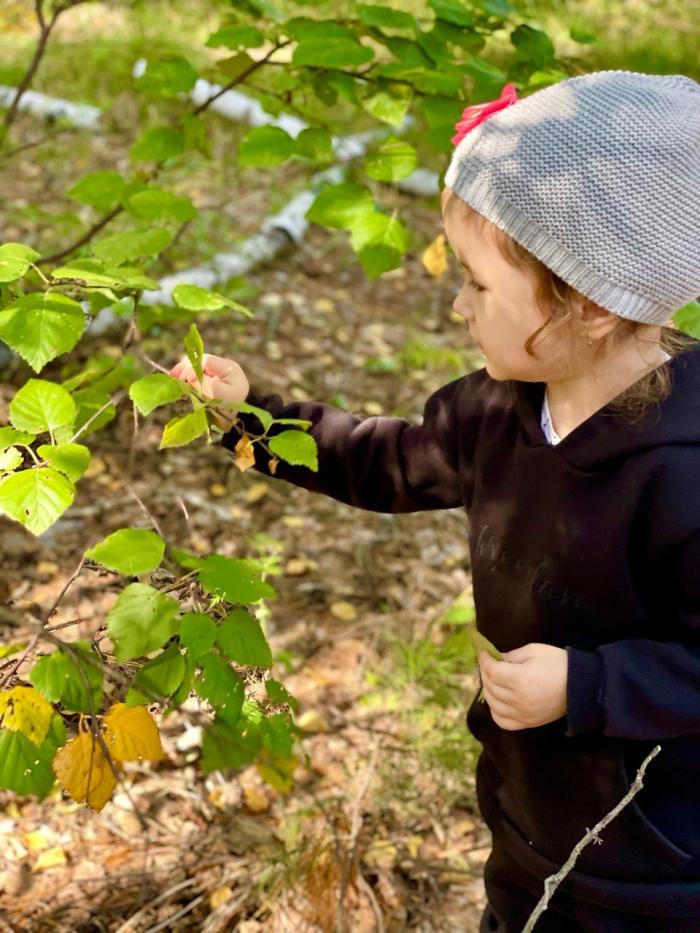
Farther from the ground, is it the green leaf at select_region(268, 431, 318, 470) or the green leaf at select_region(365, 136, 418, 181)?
the green leaf at select_region(365, 136, 418, 181)

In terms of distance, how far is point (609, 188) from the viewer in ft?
4.07

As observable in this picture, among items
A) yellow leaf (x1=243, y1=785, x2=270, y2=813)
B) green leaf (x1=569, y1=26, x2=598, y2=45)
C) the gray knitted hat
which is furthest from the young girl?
yellow leaf (x1=243, y1=785, x2=270, y2=813)

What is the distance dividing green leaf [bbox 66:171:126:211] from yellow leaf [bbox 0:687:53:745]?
3.30 ft

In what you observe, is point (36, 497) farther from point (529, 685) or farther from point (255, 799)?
point (255, 799)

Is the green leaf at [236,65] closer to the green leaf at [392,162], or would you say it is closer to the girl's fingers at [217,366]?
the green leaf at [392,162]

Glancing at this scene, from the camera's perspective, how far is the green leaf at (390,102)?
200cm

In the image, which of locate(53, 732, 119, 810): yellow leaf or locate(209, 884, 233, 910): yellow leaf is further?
locate(209, 884, 233, 910): yellow leaf

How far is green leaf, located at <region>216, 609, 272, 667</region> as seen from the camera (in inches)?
52.4

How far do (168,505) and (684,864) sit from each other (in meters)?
2.16

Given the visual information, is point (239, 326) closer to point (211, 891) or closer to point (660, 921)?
point (211, 891)

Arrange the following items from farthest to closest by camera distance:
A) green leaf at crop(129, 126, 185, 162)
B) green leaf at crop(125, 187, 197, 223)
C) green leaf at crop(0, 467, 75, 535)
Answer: green leaf at crop(129, 126, 185, 162), green leaf at crop(125, 187, 197, 223), green leaf at crop(0, 467, 75, 535)

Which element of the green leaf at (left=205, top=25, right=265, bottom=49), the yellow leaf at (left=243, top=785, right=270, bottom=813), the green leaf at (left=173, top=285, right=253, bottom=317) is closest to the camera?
the green leaf at (left=173, top=285, right=253, bottom=317)

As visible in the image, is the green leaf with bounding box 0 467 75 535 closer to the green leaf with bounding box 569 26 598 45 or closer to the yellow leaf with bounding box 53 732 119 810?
the yellow leaf with bounding box 53 732 119 810

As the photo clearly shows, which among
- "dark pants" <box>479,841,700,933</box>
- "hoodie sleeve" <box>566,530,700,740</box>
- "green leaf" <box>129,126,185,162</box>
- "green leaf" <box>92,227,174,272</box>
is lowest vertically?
"dark pants" <box>479,841,700,933</box>
